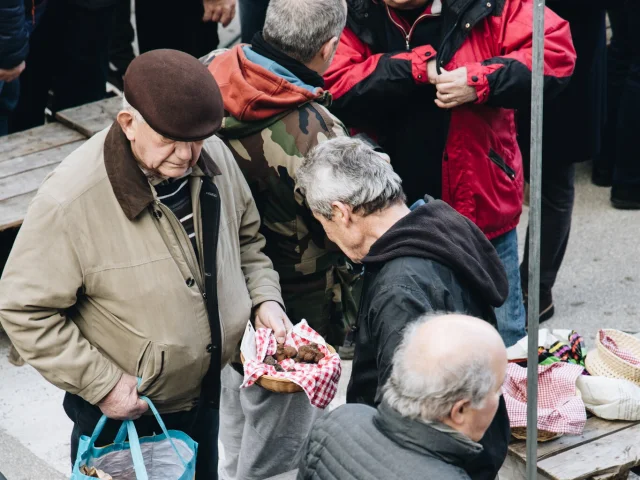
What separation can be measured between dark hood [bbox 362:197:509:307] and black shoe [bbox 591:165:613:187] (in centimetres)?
366

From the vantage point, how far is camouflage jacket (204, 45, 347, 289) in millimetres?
3451

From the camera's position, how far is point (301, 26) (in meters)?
3.45

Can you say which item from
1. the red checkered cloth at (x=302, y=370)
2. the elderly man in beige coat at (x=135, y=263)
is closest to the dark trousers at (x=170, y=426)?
the elderly man in beige coat at (x=135, y=263)

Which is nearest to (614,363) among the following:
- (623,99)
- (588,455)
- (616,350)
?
(616,350)

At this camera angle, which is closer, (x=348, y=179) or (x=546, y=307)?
(x=348, y=179)

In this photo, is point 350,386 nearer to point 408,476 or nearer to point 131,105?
point 408,476

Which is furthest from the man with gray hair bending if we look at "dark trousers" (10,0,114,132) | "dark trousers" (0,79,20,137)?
"dark trousers" (10,0,114,132)

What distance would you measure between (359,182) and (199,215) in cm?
52

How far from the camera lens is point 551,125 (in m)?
4.95

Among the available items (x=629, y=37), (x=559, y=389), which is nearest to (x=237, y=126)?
(x=559, y=389)

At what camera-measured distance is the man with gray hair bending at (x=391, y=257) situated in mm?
2777

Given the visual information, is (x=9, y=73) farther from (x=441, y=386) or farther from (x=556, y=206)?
(x=441, y=386)

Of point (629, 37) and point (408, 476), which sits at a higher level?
point (408, 476)

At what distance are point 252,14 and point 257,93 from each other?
2.63 metres
